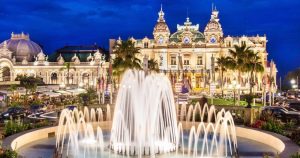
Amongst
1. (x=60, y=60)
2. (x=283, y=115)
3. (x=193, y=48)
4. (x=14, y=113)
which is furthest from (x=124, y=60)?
(x=60, y=60)

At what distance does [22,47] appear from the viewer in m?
121

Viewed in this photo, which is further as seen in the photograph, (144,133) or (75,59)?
(75,59)

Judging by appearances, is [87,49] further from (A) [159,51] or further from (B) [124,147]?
(B) [124,147]

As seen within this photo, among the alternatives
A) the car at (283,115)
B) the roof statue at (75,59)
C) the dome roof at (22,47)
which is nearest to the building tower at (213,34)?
the roof statue at (75,59)

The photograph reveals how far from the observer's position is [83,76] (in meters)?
111

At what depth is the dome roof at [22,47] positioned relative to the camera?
11919 centimetres

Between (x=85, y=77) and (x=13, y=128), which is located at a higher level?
(x=85, y=77)

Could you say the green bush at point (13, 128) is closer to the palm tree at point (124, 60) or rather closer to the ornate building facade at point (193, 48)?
the palm tree at point (124, 60)

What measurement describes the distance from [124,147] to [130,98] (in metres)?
3.09

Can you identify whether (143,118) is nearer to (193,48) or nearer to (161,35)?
(193,48)

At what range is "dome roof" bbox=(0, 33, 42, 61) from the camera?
119188 millimetres

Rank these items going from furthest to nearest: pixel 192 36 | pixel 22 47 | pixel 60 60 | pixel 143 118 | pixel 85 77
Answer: pixel 22 47 < pixel 60 60 < pixel 85 77 < pixel 192 36 < pixel 143 118

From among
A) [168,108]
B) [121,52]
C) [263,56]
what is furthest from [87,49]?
[168,108]

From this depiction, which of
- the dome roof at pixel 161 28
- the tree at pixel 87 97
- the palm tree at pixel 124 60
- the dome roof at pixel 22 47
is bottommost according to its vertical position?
the tree at pixel 87 97
